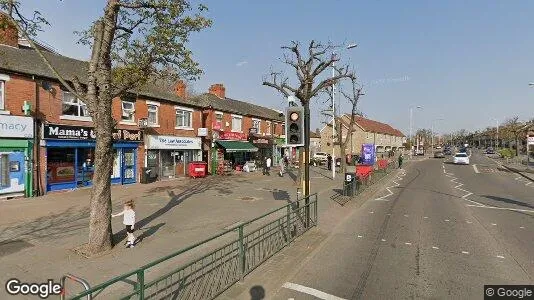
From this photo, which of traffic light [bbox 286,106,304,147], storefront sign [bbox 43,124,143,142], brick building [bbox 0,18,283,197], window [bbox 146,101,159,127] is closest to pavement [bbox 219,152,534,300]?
traffic light [bbox 286,106,304,147]

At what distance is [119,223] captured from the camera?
10820 mm

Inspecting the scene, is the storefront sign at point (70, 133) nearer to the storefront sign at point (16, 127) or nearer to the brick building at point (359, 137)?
the storefront sign at point (16, 127)

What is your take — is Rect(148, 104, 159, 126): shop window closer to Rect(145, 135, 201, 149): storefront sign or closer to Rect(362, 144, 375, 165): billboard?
Rect(145, 135, 201, 149): storefront sign

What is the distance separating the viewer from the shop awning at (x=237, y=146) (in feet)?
90.5

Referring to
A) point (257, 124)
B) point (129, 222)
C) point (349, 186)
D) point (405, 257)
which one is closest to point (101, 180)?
point (129, 222)

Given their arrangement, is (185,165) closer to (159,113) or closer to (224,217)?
(159,113)

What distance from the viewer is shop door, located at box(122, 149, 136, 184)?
20.0 m

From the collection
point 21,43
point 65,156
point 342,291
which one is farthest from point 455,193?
point 21,43

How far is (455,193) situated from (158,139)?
17.3 m

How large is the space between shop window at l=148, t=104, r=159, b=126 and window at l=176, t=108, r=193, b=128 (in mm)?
2069

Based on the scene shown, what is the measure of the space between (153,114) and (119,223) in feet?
41.7

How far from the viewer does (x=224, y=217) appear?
11906 millimetres

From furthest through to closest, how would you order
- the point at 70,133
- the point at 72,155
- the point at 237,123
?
1. the point at 237,123
2. the point at 72,155
3. the point at 70,133

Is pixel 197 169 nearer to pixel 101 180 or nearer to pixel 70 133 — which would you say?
pixel 70 133
